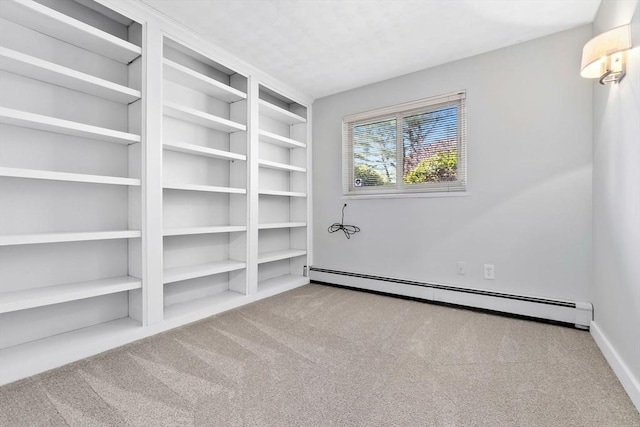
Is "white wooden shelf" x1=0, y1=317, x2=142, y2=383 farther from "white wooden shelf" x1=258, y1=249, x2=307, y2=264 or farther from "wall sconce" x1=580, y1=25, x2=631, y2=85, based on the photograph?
"wall sconce" x1=580, y1=25, x2=631, y2=85

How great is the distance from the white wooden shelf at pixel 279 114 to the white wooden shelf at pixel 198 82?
326 millimetres

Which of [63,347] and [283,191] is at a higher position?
[283,191]

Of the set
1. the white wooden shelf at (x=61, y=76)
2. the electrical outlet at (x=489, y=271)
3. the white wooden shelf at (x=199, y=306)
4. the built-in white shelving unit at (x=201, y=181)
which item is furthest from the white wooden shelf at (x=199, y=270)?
the electrical outlet at (x=489, y=271)

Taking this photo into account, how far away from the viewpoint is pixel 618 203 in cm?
177

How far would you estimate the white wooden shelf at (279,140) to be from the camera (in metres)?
3.36

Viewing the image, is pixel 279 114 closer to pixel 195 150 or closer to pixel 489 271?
pixel 195 150

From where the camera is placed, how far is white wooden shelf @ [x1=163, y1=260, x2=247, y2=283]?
2.47 m

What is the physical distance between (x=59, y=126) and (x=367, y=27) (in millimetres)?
2314

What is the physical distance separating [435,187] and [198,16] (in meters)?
2.64

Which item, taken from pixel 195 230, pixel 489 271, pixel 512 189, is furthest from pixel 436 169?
pixel 195 230

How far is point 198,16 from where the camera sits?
2320 mm

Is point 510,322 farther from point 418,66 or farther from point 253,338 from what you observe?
point 418,66

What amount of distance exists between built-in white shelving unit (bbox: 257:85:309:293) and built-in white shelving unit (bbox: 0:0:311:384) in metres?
0.42

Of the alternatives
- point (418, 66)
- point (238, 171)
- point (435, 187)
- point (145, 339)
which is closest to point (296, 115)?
point (238, 171)
